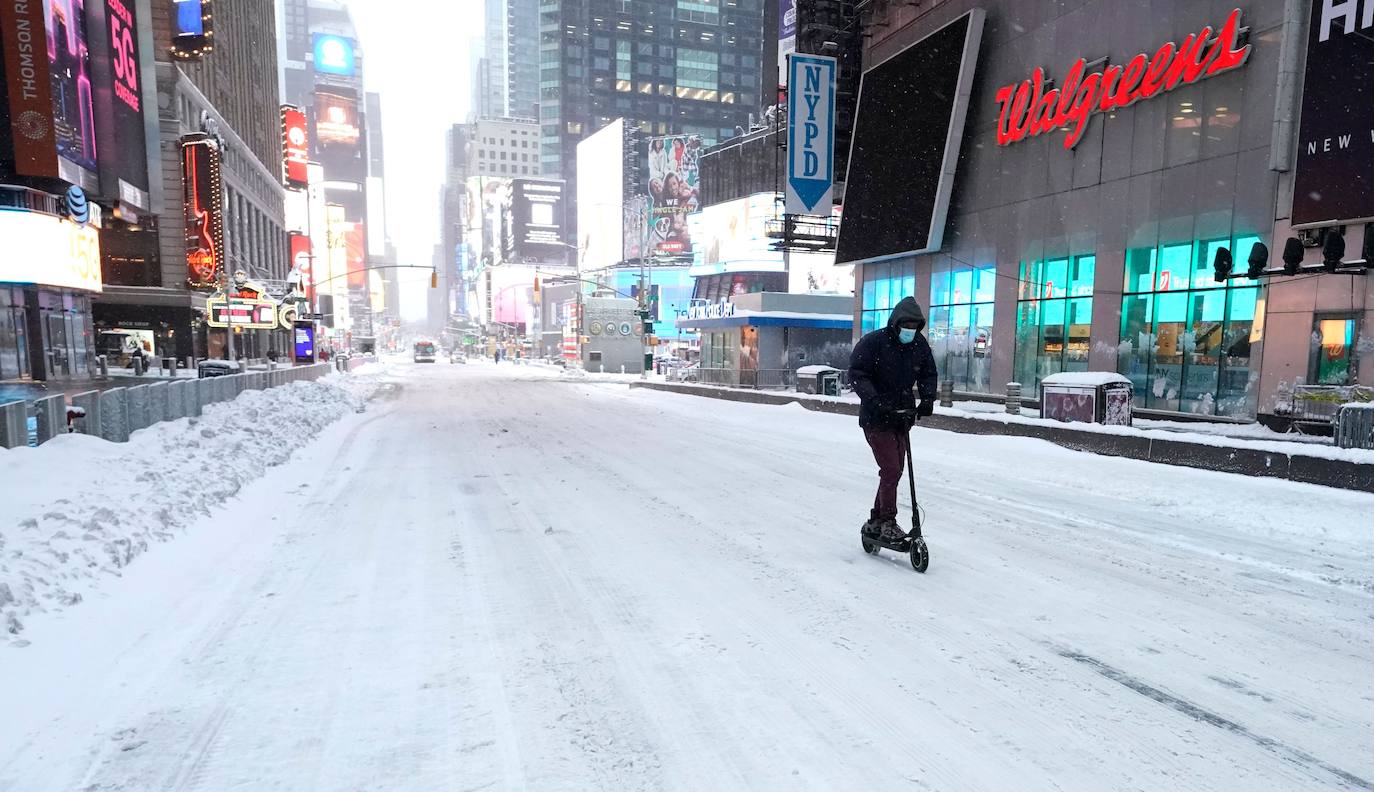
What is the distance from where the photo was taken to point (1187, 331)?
1592 centimetres

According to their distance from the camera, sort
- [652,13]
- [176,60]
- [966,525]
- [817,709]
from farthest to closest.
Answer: [652,13] < [176,60] < [966,525] < [817,709]

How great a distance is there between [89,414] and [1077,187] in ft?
70.6

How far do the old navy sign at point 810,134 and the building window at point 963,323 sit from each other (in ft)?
20.4

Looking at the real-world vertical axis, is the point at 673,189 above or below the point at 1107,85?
above

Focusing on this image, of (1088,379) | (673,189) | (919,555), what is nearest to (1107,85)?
(1088,379)

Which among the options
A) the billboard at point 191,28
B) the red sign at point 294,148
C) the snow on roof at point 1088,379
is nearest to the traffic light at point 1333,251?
the snow on roof at point 1088,379

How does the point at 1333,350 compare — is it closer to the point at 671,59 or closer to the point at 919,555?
the point at 919,555

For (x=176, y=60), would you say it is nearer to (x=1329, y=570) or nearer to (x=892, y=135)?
(x=892, y=135)

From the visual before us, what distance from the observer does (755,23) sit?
148000 mm

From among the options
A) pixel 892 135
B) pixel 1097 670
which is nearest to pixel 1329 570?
pixel 1097 670

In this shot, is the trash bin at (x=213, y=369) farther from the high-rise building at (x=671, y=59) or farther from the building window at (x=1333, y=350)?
the high-rise building at (x=671, y=59)

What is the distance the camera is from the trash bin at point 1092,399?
12.6 m

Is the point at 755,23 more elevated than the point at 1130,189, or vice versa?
the point at 755,23

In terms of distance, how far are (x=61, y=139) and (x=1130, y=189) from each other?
3547cm
